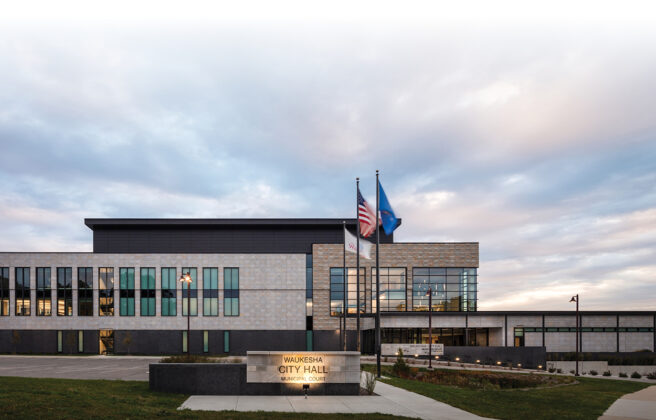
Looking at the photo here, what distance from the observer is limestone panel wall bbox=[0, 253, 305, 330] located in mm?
61719

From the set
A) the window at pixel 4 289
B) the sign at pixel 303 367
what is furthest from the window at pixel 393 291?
the window at pixel 4 289

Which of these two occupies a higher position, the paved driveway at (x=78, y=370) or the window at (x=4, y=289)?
the window at (x=4, y=289)

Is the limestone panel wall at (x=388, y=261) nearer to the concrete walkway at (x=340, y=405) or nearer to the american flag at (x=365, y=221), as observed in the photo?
the american flag at (x=365, y=221)

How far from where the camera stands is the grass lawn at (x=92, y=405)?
49.4 feet

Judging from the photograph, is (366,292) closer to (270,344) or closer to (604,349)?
(270,344)

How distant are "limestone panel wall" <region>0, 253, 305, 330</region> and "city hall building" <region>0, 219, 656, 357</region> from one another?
4.9 inches

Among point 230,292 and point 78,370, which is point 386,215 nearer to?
point 78,370

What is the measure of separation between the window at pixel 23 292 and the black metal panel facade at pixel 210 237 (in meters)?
8.99

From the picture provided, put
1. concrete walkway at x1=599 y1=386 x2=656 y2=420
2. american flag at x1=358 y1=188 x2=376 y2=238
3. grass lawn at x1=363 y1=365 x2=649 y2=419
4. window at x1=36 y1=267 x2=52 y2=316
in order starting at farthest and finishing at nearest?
window at x1=36 y1=267 x2=52 y2=316, american flag at x1=358 y1=188 x2=376 y2=238, grass lawn at x1=363 y1=365 x2=649 y2=419, concrete walkway at x1=599 y1=386 x2=656 y2=420

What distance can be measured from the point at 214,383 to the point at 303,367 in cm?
387

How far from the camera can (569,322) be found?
57062mm

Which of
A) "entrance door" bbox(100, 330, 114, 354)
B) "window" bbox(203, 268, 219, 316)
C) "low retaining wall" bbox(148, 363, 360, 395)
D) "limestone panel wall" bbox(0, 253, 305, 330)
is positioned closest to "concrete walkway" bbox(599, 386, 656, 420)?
"low retaining wall" bbox(148, 363, 360, 395)

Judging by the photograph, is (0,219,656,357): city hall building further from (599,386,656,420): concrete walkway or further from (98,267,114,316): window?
(599,386,656,420): concrete walkway

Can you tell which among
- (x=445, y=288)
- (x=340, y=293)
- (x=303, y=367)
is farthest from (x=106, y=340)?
(x=303, y=367)
